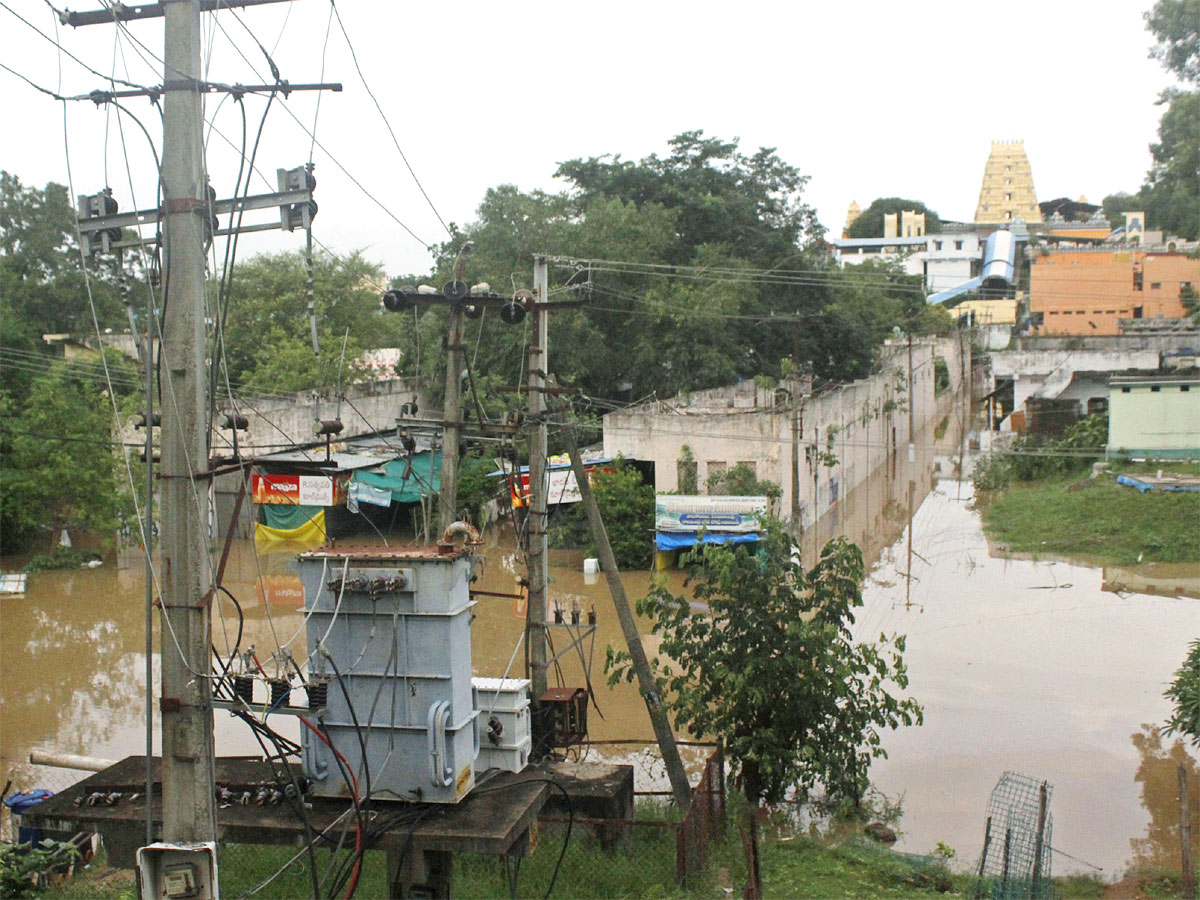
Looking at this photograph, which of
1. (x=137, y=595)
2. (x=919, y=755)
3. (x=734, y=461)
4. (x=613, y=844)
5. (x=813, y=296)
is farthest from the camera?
(x=813, y=296)

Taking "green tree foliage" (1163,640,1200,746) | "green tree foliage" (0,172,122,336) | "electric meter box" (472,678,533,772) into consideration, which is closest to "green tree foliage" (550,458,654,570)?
"green tree foliage" (1163,640,1200,746)

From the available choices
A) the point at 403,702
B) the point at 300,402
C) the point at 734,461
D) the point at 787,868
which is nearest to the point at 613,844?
the point at 787,868

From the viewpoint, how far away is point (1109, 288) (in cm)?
4328

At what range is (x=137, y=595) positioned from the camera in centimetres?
2198

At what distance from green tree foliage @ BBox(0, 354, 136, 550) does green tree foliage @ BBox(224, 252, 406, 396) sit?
5.48 m

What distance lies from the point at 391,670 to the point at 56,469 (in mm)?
19747

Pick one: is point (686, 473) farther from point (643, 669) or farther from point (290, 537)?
point (643, 669)

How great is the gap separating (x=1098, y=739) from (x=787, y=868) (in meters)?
5.60

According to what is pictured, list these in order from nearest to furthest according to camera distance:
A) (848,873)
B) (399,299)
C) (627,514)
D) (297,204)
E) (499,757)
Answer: (297,204) → (499,757) → (848,873) → (399,299) → (627,514)

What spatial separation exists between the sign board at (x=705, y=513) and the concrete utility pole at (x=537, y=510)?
11.1 meters

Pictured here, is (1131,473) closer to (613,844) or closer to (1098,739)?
(1098,739)

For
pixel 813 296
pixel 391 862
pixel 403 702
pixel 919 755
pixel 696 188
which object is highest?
pixel 696 188

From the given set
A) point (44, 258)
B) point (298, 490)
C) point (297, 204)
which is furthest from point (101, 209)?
→ point (44, 258)

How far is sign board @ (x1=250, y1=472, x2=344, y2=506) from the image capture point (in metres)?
21.9
